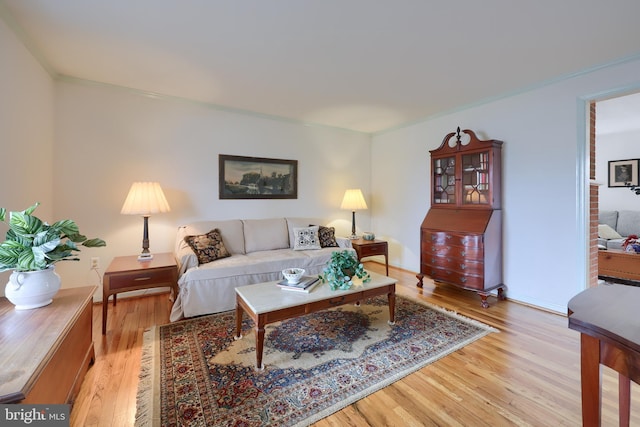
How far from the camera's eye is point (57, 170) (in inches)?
111

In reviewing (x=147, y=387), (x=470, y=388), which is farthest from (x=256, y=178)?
(x=470, y=388)

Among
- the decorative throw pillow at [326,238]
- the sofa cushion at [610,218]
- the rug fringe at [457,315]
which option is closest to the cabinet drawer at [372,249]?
the decorative throw pillow at [326,238]

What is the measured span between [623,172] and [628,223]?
1029 mm

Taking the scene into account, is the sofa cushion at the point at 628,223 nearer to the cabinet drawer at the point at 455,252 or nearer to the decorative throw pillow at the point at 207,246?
the cabinet drawer at the point at 455,252

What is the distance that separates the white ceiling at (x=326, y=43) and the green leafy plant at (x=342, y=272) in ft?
5.66

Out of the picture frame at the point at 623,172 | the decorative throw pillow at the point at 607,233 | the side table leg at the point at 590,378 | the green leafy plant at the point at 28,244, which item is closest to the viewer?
the side table leg at the point at 590,378

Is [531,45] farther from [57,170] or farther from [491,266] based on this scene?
[57,170]

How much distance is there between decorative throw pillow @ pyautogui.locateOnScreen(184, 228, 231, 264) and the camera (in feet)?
9.50

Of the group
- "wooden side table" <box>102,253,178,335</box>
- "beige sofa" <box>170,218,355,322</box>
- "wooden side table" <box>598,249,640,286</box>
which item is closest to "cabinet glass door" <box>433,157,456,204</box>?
"beige sofa" <box>170,218,355,322</box>

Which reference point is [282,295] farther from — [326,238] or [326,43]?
[326,43]

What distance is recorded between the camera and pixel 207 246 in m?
2.97

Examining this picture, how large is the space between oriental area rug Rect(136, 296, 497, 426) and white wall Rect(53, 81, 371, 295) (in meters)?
1.34

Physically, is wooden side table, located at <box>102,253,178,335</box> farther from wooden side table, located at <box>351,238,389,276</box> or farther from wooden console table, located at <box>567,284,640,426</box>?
wooden console table, located at <box>567,284,640,426</box>

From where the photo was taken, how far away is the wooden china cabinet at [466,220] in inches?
120
